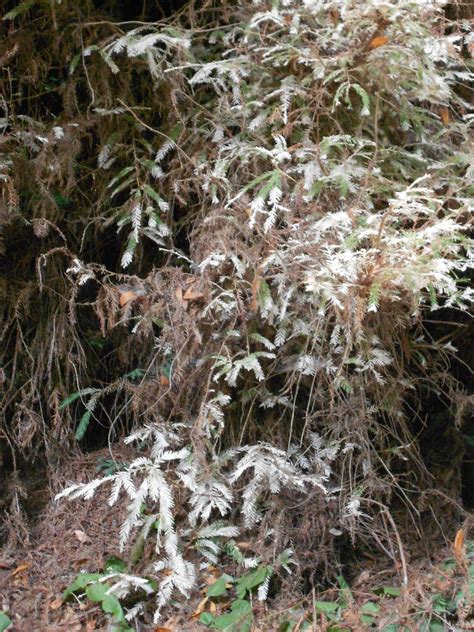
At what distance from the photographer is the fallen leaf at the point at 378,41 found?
7.71ft

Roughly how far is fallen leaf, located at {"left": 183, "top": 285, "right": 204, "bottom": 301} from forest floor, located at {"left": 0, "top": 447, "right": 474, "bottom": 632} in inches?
28.6

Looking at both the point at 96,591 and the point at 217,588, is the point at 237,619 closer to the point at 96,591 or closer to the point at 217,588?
the point at 217,588

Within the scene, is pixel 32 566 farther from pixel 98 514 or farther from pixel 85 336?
pixel 85 336

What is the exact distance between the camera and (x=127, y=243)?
110 inches

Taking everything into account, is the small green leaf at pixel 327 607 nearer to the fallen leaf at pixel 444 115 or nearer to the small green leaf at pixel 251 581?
the small green leaf at pixel 251 581

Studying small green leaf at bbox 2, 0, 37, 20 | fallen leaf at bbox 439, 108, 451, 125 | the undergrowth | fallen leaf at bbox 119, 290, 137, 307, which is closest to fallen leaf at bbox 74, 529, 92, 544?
the undergrowth

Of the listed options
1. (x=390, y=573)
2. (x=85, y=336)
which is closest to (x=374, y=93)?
(x=85, y=336)

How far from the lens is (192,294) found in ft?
8.00

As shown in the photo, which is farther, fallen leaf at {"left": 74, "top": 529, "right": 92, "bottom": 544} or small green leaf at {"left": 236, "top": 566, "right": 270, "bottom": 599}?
fallen leaf at {"left": 74, "top": 529, "right": 92, "bottom": 544}

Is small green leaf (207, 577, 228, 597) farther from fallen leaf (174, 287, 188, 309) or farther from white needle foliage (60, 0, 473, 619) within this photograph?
fallen leaf (174, 287, 188, 309)

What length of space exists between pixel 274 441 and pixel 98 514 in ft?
2.43

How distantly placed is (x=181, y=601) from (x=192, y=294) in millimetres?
995

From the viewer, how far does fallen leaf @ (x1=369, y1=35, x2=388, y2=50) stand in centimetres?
235

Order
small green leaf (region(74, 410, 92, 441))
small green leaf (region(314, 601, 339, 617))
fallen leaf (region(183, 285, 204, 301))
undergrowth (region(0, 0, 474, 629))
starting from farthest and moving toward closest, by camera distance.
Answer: small green leaf (region(74, 410, 92, 441))
fallen leaf (region(183, 285, 204, 301))
undergrowth (region(0, 0, 474, 629))
small green leaf (region(314, 601, 339, 617))
